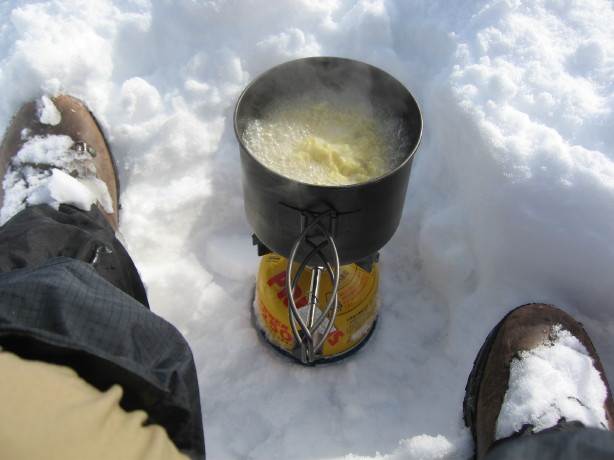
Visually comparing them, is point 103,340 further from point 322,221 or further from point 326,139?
point 326,139

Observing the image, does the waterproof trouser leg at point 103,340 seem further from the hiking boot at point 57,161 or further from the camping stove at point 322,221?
the hiking boot at point 57,161

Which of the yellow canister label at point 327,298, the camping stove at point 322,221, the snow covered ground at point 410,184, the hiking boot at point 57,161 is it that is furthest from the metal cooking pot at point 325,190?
the hiking boot at point 57,161

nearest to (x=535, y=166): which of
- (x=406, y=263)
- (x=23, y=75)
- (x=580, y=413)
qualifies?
(x=406, y=263)

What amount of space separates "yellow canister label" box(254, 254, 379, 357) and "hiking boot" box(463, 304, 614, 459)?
1.20 feet

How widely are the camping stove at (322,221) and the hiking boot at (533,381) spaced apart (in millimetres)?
393

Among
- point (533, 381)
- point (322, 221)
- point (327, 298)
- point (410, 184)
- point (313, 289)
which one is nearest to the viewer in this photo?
point (322, 221)

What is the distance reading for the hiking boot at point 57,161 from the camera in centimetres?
177

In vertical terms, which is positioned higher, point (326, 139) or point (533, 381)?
point (326, 139)

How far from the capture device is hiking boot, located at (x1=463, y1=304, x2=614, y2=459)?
1.32 meters

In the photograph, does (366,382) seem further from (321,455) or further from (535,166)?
(535,166)

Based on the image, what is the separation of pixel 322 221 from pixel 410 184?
85cm

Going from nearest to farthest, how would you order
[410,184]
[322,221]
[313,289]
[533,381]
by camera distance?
1. [322,221]
2. [313,289]
3. [533,381]
4. [410,184]

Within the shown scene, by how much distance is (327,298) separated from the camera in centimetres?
157

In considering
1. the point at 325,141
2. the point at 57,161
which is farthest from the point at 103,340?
the point at 57,161
